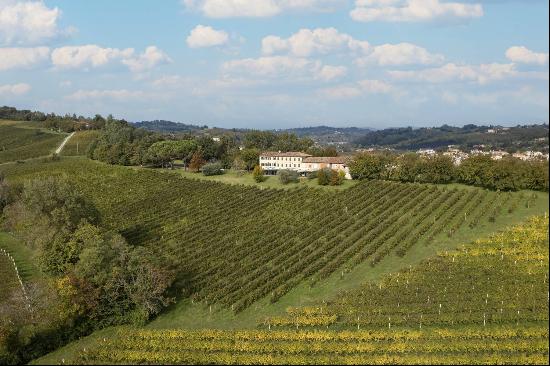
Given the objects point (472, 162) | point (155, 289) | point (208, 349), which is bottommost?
point (208, 349)

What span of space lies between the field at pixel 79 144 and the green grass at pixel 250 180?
3523 cm

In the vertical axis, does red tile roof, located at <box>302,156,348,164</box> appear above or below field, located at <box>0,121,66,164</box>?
below

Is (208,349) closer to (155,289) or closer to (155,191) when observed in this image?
(155,289)

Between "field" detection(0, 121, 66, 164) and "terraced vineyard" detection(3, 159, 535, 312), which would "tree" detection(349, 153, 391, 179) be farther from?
"field" detection(0, 121, 66, 164)

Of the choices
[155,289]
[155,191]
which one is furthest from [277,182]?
[155,289]

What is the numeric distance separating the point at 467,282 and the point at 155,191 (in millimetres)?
45532

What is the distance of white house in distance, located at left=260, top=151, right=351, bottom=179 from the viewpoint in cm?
7538

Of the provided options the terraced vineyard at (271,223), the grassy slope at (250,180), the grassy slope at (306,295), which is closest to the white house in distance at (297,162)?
the grassy slope at (250,180)

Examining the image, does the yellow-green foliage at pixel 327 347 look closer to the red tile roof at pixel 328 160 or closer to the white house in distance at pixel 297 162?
the white house in distance at pixel 297 162

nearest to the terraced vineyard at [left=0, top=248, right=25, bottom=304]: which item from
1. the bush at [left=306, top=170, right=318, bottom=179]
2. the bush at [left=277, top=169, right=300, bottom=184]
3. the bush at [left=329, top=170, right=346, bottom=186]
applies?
the bush at [left=277, top=169, right=300, bottom=184]

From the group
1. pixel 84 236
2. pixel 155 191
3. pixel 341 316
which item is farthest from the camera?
pixel 155 191

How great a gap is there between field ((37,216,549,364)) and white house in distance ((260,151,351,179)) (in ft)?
134

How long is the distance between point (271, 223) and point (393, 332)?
25.3 m

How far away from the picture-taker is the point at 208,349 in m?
26.1
